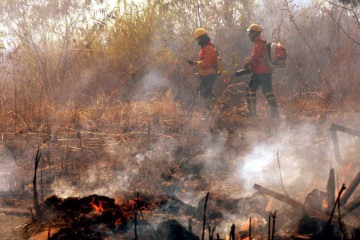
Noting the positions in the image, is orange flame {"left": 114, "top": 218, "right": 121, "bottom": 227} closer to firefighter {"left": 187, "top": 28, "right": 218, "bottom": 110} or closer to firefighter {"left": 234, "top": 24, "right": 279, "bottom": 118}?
firefighter {"left": 234, "top": 24, "right": 279, "bottom": 118}

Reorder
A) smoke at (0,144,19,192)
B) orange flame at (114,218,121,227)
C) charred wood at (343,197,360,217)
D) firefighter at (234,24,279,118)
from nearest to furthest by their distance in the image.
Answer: orange flame at (114,218,121,227), charred wood at (343,197,360,217), smoke at (0,144,19,192), firefighter at (234,24,279,118)

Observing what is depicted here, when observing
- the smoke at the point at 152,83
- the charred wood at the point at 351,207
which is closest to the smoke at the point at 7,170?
the charred wood at the point at 351,207

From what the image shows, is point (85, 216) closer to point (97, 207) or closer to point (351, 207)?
point (97, 207)

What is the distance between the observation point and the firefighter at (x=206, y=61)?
7613 mm

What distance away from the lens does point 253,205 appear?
3826 mm

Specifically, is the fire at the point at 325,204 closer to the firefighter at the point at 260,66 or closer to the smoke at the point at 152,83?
the firefighter at the point at 260,66

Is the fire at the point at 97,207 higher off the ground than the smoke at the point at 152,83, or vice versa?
the smoke at the point at 152,83

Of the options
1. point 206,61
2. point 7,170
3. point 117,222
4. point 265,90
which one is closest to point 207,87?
point 206,61

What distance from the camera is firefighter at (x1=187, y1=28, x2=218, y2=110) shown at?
25.0 ft

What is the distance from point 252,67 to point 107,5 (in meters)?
3.54

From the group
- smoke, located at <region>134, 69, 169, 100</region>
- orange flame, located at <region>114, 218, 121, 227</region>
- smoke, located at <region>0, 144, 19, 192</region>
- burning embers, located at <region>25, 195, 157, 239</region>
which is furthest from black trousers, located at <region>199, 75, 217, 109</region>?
orange flame, located at <region>114, 218, 121, 227</region>

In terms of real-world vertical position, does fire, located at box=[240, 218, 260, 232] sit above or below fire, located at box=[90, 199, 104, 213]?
below

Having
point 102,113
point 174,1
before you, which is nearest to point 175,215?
point 102,113

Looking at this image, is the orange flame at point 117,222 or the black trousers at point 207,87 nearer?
the orange flame at point 117,222
